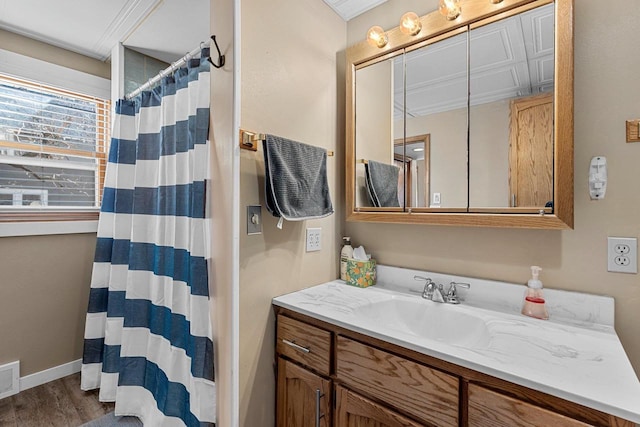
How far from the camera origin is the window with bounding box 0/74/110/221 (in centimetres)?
198

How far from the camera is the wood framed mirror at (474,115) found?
107 cm

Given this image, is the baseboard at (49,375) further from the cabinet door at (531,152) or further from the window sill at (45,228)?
the cabinet door at (531,152)

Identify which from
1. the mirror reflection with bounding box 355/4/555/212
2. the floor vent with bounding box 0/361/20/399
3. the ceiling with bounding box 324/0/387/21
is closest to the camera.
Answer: the mirror reflection with bounding box 355/4/555/212

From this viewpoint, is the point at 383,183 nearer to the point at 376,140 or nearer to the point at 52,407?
the point at 376,140

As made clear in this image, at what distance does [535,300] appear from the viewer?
1.12 metres

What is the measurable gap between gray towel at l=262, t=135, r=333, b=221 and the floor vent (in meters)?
2.09

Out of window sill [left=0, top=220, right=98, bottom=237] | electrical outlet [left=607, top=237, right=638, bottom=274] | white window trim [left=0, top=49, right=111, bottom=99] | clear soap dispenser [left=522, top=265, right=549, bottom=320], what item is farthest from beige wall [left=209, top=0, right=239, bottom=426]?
white window trim [left=0, top=49, right=111, bottom=99]

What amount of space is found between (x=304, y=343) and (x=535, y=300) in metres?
0.89

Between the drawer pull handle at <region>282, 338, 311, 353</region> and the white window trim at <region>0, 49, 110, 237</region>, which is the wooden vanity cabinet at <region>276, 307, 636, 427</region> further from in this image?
the white window trim at <region>0, 49, 110, 237</region>

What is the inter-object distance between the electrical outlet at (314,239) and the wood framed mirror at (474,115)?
24 centimetres

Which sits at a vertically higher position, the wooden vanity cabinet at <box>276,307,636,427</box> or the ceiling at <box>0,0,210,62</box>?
the ceiling at <box>0,0,210,62</box>

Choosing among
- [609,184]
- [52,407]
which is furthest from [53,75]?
[609,184]

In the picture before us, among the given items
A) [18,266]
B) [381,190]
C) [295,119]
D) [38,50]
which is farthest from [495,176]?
[38,50]

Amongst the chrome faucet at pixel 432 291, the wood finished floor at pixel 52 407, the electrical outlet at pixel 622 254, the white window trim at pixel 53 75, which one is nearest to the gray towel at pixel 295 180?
the chrome faucet at pixel 432 291
